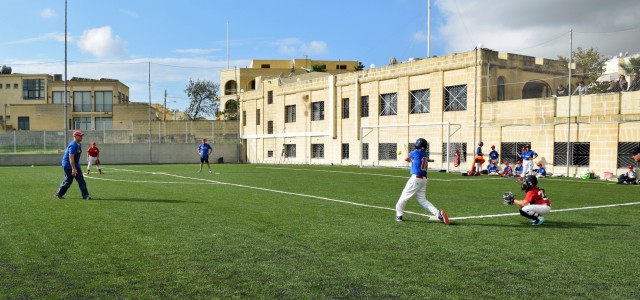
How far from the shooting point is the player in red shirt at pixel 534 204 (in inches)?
399

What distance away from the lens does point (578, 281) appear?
19.6ft

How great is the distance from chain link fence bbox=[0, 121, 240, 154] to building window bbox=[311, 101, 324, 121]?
1350 centimetres

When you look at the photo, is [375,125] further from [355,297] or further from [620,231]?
[355,297]

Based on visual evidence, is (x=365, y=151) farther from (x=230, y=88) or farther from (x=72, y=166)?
(x=230, y=88)

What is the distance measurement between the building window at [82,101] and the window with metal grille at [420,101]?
172 feet

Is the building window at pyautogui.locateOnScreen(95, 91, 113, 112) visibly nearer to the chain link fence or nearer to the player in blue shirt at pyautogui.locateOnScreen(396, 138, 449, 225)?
the chain link fence

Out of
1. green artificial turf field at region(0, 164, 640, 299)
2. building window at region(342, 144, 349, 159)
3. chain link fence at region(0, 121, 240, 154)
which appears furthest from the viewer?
chain link fence at region(0, 121, 240, 154)

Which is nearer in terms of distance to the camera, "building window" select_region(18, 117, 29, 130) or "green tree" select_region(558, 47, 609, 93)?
"green tree" select_region(558, 47, 609, 93)

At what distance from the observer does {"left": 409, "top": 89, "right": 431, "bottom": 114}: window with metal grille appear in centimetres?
3691

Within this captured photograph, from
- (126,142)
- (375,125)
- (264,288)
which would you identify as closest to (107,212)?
(264,288)

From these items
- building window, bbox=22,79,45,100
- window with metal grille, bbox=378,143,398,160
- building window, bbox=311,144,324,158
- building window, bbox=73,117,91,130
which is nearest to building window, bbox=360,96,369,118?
window with metal grille, bbox=378,143,398,160

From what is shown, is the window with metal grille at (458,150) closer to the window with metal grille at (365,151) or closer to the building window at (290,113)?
the window with metal grille at (365,151)

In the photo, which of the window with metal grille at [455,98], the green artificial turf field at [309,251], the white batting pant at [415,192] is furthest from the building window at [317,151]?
the white batting pant at [415,192]

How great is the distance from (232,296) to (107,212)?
740 cm
